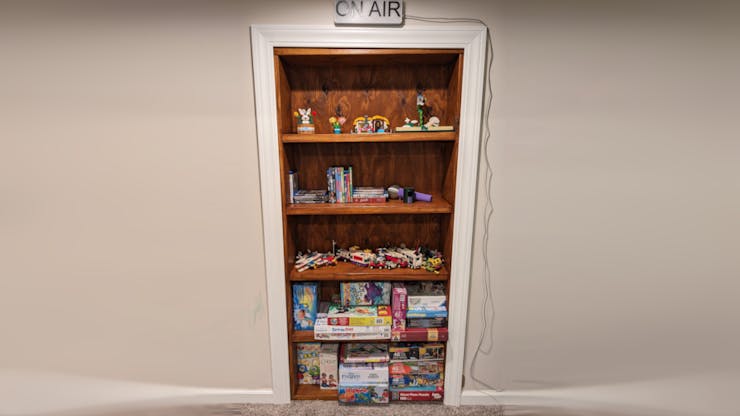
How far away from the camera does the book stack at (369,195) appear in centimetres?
167

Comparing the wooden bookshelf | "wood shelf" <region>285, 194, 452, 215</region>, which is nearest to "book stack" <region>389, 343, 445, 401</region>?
the wooden bookshelf

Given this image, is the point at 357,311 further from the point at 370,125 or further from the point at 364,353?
the point at 370,125

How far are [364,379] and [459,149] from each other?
1.27 m

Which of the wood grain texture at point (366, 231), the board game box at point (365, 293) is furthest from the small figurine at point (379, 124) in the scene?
the board game box at point (365, 293)

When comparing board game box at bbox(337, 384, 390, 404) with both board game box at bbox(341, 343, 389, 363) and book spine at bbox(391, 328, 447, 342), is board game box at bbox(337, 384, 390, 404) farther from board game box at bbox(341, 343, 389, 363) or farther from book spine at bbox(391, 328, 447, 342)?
book spine at bbox(391, 328, 447, 342)

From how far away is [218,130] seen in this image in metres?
1.53

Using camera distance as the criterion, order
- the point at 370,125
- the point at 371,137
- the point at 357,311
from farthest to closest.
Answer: the point at 357,311, the point at 370,125, the point at 371,137

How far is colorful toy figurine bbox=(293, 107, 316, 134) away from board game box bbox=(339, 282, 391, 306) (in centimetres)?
80

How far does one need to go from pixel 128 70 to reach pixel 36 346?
1.33 metres

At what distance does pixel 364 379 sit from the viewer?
1.76 metres

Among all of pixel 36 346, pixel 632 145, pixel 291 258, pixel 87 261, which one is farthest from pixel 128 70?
pixel 632 145

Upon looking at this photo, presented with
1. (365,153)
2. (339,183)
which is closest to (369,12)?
A: (365,153)

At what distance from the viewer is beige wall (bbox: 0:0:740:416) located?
1223 millimetres

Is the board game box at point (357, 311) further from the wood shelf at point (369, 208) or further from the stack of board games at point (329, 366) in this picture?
the wood shelf at point (369, 208)
